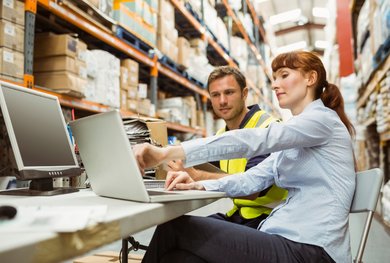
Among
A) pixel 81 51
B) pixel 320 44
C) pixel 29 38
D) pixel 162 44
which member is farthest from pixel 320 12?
pixel 29 38

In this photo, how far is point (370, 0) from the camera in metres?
4.50

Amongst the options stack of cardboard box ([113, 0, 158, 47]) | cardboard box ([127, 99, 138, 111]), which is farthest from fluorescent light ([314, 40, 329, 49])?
cardboard box ([127, 99, 138, 111])

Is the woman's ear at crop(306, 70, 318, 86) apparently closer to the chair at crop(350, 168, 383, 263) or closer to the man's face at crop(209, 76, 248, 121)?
the chair at crop(350, 168, 383, 263)

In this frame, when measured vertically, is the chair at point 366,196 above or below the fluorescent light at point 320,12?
below

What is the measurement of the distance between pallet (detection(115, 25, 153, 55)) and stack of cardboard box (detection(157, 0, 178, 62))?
0.25 m

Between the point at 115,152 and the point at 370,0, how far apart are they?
14.4ft

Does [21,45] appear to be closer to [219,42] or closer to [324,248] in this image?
[324,248]

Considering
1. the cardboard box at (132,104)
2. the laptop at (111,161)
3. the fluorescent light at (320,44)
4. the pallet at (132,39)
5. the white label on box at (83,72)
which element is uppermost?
the fluorescent light at (320,44)

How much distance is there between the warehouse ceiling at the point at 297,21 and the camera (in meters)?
18.0

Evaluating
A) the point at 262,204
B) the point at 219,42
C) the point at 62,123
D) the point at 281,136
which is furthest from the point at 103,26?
the point at 219,42

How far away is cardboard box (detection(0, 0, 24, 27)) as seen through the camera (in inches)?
98.3

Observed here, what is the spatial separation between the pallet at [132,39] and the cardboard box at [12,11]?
1221 millimetres

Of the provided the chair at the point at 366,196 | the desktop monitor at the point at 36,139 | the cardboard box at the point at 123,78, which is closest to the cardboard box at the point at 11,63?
the desktop monitor at the point at 36,139

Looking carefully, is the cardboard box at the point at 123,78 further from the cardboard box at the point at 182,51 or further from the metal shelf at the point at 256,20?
the metal shelf at the point at 256,20
